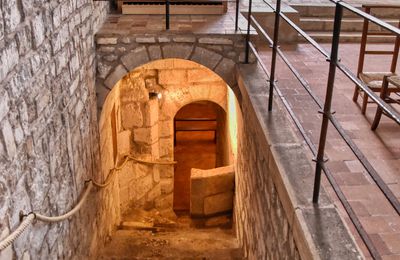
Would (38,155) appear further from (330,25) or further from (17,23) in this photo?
(330,25)

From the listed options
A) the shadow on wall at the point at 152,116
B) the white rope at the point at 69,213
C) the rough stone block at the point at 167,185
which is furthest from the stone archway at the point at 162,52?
the rough stone block at the point at 167,185

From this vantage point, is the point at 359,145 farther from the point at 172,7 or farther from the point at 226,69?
the point at 172,7

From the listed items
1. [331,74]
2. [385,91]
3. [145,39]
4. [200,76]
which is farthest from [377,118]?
[200,76]

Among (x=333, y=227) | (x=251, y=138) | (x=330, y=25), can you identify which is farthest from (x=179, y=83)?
(x=333, y=227)

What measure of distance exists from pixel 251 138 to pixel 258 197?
57 cm

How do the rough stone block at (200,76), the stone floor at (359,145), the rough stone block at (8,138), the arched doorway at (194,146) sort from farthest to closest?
the arched doorway at (194,146) < the rough stone block at (200,76) < the stone floor at (359,145) < the rough stone block at (8,138)

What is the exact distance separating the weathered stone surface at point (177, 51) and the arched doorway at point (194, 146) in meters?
3.84

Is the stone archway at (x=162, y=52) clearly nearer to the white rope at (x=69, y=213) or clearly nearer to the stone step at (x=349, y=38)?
the white rope at (x=69, y=213)

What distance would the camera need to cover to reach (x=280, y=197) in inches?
96.8

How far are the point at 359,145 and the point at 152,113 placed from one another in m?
4.35

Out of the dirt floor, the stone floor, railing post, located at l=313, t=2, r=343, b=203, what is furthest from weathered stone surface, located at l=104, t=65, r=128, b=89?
railing post, located at l=313, t=2, r=343, b=203

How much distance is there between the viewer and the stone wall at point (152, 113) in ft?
21.9

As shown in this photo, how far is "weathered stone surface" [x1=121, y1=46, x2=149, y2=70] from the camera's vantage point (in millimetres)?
4418

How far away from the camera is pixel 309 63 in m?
4.68
